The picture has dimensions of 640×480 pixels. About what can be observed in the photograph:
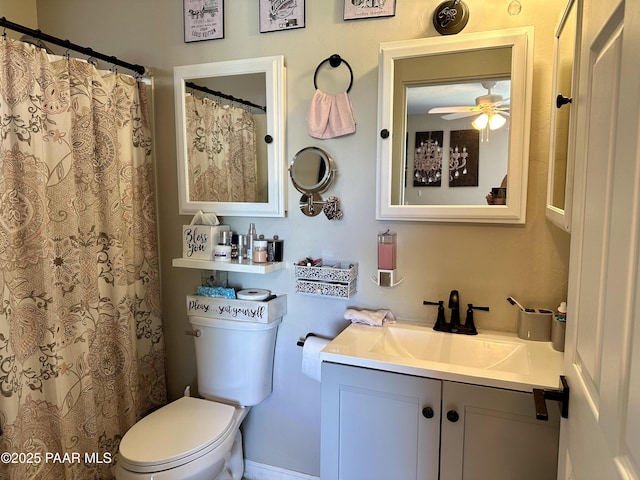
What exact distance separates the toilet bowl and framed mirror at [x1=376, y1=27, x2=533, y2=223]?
1.09 m

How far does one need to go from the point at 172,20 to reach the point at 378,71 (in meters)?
1.08

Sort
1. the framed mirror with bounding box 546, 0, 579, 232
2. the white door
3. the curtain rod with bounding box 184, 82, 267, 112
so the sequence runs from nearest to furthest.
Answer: the white door < the framed mirror with bounding box 546, 0, 579, 232 < the curtain rod with bounding box 184, 82, 267, 112

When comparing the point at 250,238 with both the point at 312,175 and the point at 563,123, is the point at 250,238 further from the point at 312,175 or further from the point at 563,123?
the point at 563,123

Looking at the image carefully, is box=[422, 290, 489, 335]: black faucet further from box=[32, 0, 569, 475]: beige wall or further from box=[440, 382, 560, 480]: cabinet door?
box=[440, 382, 560, 480]: cabinet door

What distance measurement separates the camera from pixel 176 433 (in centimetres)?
165

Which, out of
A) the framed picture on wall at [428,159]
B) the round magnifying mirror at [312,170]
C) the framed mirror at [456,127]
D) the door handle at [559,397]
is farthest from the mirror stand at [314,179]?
the door handle at [559,397]

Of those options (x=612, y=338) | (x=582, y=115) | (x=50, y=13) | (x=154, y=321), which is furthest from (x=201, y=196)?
(x=612, y=338)

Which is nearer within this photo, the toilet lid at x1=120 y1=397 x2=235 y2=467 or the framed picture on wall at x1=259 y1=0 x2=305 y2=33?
the toilet lid at x1=120 y1=397 x2=235 y2=467

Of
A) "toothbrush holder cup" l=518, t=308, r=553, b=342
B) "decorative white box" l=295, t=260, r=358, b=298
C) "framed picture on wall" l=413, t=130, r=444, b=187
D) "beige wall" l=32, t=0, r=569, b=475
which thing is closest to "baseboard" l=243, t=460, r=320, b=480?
"beige wall" l=32, t=0, r=569, b=475

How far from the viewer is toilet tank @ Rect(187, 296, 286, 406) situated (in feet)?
6.19

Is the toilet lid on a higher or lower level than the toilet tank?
lower

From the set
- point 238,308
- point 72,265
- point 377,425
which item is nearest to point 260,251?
point 238,308

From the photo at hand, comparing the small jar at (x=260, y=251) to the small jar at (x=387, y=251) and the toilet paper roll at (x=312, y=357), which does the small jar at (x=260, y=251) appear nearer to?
the toilet paper roll at (x=312, y=357)

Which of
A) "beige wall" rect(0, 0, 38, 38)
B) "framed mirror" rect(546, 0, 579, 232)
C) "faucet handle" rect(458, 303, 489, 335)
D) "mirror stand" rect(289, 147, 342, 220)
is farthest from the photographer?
"beige wall" rect(0, 0, 38, 38)
